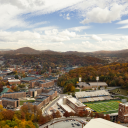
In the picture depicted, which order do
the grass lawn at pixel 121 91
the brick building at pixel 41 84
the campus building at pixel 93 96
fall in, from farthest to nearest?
the brick building at pixel 41 84, the grass lawn at pixel 121 91, the campus building at pixel 93 96

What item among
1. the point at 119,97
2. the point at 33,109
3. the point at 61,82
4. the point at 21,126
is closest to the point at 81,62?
the point at 61,82

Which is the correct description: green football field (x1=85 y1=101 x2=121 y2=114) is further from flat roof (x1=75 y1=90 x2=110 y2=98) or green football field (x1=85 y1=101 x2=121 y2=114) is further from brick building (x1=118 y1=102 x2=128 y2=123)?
flat roof (x1=75 y1=90 x2=110 y2=98)

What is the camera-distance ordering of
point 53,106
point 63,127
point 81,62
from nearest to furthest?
point 63,127, point 53,106, point 81,62

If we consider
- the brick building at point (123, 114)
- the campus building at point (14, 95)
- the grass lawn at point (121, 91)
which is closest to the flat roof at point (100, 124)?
the brick building at point (123, 114)

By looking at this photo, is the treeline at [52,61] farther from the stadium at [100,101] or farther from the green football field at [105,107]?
the green football field at [105,107]

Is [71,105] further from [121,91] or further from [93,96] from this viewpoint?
[121,91]

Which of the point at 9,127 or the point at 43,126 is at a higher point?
the point at 9,127

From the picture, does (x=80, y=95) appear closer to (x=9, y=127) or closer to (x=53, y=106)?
(x=53, y=106)
